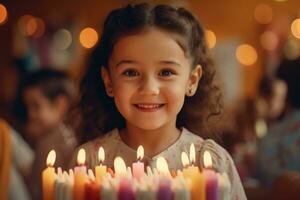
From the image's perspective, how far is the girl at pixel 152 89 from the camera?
46.2 inches

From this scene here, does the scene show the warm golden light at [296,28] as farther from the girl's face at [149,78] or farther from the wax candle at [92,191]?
the wax candle at [92,191]

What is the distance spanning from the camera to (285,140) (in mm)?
2316

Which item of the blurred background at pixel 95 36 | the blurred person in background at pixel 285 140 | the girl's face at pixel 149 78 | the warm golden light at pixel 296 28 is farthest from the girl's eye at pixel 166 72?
the warm golden light at pixel 296 28

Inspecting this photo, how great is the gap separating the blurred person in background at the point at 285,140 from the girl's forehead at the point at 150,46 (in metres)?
1.15

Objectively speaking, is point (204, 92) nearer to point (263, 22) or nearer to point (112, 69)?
point (112, 69)

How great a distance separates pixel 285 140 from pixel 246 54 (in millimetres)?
1843

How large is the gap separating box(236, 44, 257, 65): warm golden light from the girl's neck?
2.82m

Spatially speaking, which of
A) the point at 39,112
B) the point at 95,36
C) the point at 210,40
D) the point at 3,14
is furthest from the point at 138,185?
the point at 3,14

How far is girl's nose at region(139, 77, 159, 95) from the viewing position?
1.16m

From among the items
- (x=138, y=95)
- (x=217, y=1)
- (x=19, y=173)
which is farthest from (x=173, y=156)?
(x=217, y=1)

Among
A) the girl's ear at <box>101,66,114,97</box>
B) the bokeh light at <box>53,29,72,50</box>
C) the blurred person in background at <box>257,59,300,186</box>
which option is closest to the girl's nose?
the girl's ear at <box>101,66,114,97</box>

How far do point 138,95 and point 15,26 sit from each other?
3.02m

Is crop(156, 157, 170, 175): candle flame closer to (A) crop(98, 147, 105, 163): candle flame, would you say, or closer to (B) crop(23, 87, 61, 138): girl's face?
(A) crop(98, 147, 105, 163): candle flame

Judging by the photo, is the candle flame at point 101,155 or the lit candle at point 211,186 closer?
the lit candle at point 211,186
